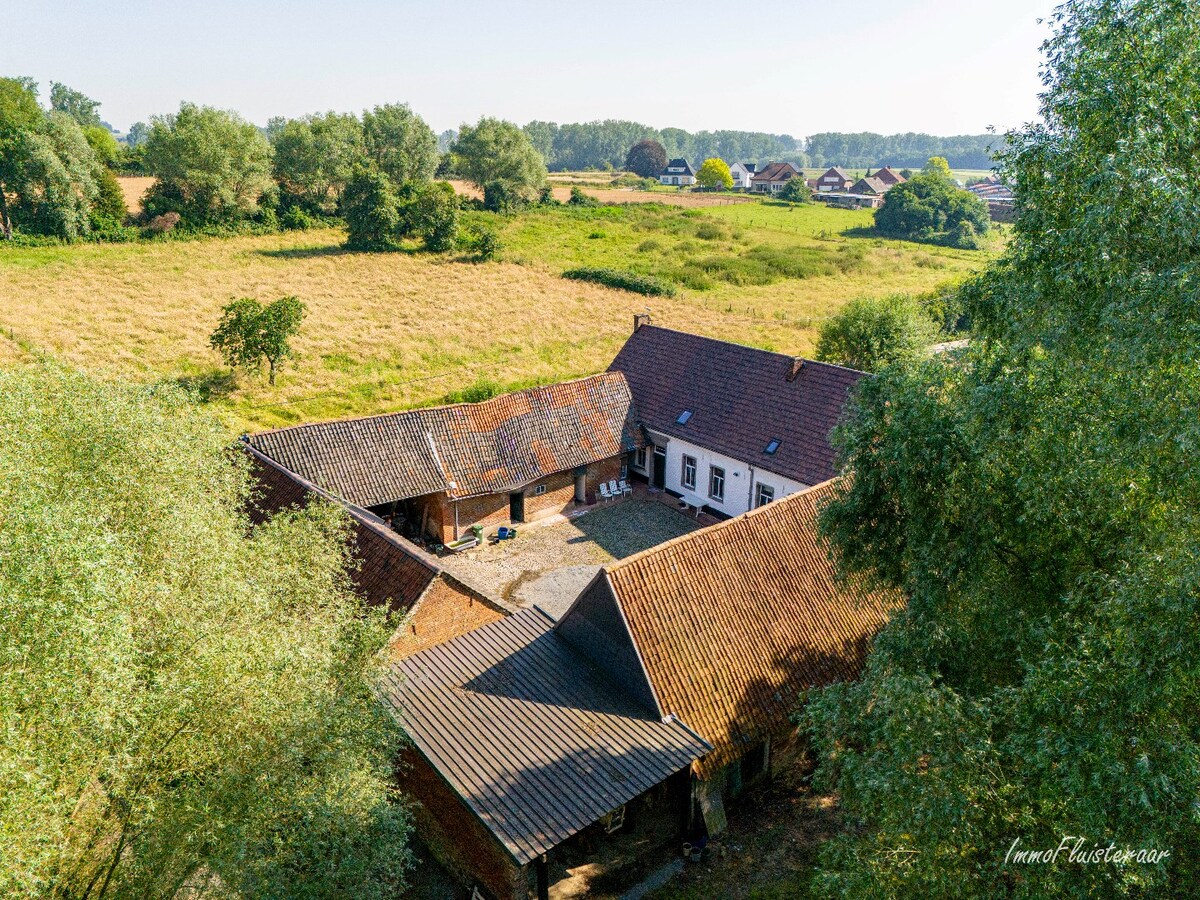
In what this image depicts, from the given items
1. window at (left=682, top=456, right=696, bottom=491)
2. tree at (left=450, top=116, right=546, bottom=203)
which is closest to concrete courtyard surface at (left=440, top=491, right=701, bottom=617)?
window at (left=682, top=456, right=696, bottom=491)

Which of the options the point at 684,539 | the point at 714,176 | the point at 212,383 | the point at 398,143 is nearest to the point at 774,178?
the point at 714,176

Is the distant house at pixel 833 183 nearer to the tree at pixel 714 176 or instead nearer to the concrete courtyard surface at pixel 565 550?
the tree at pixel 714 176

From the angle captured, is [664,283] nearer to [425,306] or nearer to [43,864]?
[425,306]

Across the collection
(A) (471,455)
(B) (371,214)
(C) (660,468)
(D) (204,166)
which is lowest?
(C) (660,468)

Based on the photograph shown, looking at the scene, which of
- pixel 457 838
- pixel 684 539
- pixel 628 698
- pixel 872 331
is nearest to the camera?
pixel 457 838

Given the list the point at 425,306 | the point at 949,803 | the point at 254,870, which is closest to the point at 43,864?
the point at 254,870

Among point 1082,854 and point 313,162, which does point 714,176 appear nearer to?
point 313,162

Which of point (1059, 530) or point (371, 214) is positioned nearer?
point (1059, 530)

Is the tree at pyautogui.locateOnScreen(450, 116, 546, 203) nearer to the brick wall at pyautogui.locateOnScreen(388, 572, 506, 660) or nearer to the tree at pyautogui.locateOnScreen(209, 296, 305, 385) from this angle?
the tree at pyautogui.locateOnScreen(209, 296, 305, 385)
